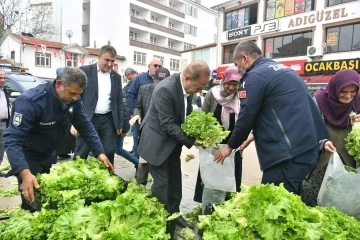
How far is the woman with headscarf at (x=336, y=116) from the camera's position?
3.29 meters

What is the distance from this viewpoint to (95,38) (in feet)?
133

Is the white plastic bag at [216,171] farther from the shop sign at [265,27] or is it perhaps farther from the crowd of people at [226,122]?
the shop sign at [265,27]

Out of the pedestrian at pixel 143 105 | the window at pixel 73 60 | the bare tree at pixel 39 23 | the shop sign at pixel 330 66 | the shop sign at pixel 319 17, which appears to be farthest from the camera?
the bare tree at pixel 39 23

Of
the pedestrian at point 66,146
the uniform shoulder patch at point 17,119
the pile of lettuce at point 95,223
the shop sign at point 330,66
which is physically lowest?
the pedestrian at point 66,146

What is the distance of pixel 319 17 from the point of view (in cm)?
2119

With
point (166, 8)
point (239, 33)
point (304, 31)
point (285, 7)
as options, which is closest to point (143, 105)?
point (304, 31)

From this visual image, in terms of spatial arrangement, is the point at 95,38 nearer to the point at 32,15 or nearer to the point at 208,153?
the point at 32,15

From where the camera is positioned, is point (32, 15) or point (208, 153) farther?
point (32, 15)

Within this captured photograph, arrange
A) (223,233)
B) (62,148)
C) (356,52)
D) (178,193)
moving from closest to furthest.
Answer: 1. (223,233)
2. (178,193)
3. (62,148)
4. (356,52)

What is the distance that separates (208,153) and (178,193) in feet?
1.85

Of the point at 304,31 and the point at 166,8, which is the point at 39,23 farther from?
the point at 304,31

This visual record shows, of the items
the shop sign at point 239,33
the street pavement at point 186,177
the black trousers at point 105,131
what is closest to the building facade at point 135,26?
the shop sign at point 239,33

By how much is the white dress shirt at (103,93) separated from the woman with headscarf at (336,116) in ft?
8.80

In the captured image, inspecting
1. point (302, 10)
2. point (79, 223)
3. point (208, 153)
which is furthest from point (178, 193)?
point (302, 10)
